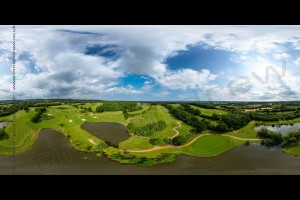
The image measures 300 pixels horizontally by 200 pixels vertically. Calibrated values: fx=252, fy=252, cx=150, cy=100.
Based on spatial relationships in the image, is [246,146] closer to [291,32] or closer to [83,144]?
Result: [291,32]

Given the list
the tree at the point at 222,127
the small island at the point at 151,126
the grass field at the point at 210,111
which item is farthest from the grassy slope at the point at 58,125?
the tree at the point at 222,127

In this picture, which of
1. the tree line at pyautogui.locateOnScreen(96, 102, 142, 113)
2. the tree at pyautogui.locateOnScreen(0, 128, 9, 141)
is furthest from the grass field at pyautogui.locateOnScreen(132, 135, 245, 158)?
the tree at pyautogui.locateOnScreen(0, 128, 9, 141)

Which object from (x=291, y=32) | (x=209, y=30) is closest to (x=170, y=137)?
(x=209, y=30)

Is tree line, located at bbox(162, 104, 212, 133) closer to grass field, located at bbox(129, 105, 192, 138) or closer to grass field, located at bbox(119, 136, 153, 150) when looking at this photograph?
grass field, located at bbox(129, 105, 192, 138)

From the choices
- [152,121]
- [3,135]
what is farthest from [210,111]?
[3,135]

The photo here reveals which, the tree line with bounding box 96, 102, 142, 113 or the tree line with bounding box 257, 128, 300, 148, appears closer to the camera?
the tree line with bounding box 257, 128, 300, 148

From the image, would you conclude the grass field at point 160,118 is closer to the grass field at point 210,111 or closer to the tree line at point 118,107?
the tree line at point 118,107
